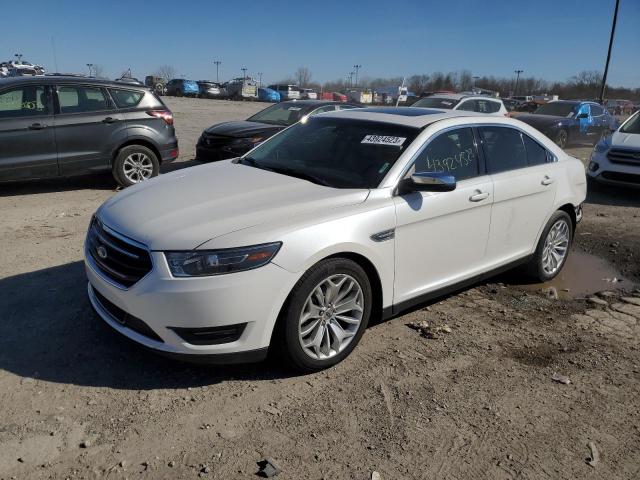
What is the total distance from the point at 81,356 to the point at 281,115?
25.4 ft

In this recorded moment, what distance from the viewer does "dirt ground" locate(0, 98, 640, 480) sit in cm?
271

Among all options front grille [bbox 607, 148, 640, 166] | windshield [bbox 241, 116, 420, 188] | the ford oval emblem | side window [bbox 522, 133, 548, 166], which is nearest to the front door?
windshield [bbox 241, 116, 420, 188]

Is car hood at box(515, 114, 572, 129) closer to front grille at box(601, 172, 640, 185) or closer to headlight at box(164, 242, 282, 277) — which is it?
front grille at box(601, 172, 640, 185)

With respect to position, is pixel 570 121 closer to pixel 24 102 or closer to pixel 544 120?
pixel 544 120

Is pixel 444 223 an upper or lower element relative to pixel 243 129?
lower

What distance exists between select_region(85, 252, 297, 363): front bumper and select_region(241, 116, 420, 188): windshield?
42.0 inches

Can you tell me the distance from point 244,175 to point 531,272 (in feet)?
9.60

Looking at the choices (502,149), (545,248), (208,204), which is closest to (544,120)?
(545,248)

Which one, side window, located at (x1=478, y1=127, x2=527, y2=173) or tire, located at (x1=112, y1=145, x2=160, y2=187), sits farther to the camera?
tire, located at (x1=112, y1=145, x2=160, y2=187)

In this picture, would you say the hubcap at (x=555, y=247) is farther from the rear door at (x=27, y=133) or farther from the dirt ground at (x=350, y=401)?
the rear door at (x=27, y=133)

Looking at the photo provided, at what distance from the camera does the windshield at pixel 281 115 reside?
1029 centimetres

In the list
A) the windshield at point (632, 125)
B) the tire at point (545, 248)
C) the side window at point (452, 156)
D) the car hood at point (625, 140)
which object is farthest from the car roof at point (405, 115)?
the windshield at point (632, 125)

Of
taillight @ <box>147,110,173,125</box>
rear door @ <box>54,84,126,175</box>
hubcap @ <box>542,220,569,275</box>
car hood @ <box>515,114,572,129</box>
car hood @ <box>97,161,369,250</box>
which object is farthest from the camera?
car hood @ <box>515,114,572,129</box>

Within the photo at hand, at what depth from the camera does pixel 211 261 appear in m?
2.99
